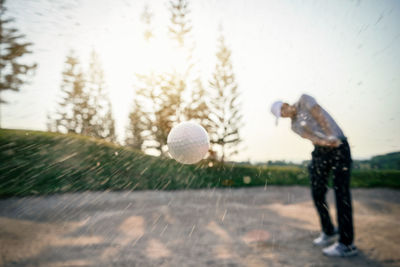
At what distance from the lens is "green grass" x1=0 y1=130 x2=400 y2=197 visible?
8.36 metres

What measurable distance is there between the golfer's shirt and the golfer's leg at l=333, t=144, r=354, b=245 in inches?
9.8

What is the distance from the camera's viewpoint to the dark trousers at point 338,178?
3170 millimetres

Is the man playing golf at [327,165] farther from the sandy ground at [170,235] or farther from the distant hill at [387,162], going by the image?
the distant hill at [387,162]

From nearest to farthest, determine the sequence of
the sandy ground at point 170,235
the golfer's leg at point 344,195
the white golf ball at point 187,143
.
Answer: the sandy ground at point 170,235, the golfer's leg at point 344,195, the white golf ball at point 187,143

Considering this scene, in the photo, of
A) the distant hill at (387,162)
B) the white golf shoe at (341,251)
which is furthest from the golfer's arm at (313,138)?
the distant hill at (387,162)

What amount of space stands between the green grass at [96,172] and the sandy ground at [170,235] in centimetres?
148

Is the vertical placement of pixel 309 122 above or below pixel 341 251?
above

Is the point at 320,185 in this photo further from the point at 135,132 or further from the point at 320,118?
the point at 135,132

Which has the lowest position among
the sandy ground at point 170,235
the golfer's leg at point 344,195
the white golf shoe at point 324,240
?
the sandy ground at point 170,235

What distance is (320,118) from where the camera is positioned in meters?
3.35

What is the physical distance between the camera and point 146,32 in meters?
20.3

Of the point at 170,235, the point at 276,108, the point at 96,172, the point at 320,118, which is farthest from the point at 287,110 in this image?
the point at 96,172

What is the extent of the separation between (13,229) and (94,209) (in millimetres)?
2020

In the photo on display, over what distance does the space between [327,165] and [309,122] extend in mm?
647
